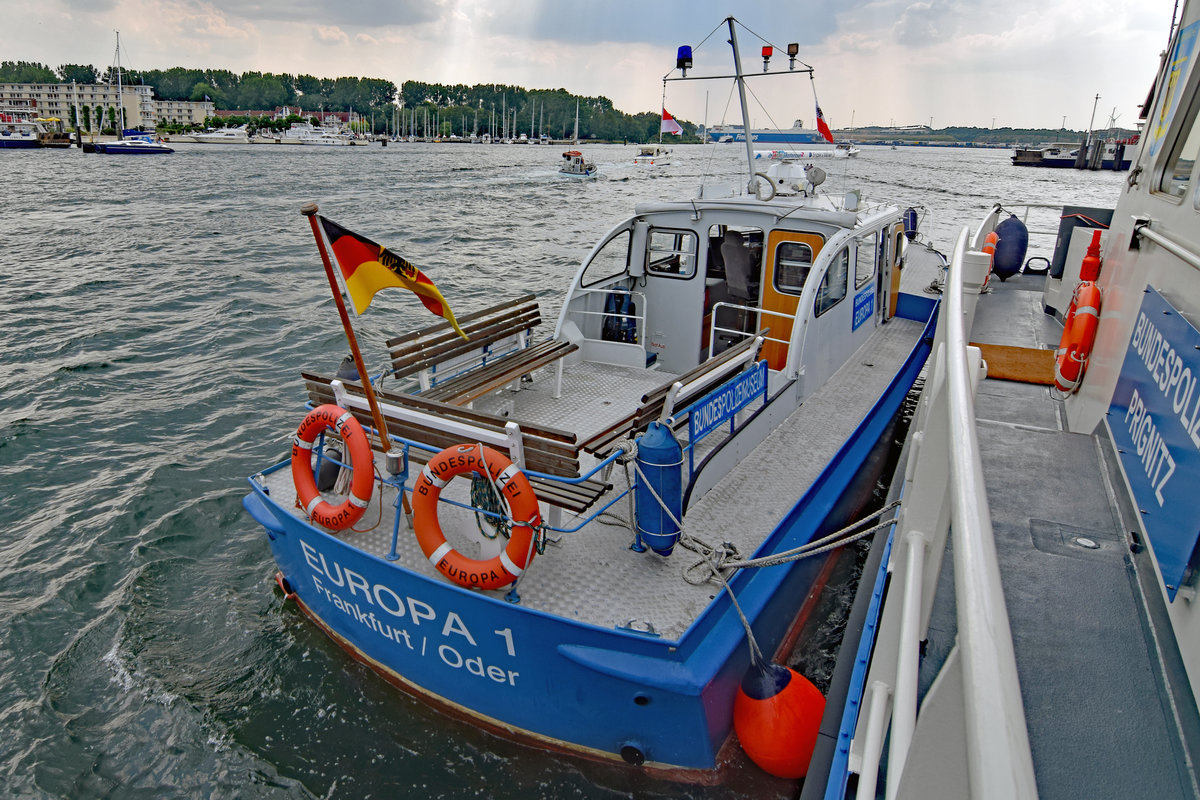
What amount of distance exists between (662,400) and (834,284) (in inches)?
122

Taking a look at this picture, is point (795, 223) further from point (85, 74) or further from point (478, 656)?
point (85, 74)

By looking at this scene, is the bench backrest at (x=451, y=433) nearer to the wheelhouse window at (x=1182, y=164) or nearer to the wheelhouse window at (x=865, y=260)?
the wheelhouse window at (x=1182, y=164)

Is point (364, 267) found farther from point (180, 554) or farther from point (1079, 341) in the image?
point (1079, 341)

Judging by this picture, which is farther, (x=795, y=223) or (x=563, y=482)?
(x=795, y=223)

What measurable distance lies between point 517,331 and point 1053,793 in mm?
6266

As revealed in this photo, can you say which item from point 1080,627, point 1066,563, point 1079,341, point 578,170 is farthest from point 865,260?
point 578,170

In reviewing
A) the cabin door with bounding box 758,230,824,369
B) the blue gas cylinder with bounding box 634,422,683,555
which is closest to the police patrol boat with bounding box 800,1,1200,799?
the blue gas cylinder with bounding box 634,422,683,555

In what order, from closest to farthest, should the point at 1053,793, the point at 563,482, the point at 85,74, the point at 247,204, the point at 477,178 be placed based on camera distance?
the point at 1053,793 → the point at 563,482 → the point at 247,204 → the point at 477,178 → the point at 85,74

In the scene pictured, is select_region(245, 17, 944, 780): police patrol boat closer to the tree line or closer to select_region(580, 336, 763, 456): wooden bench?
select_region(580, 336, 763, 456): wooden bench

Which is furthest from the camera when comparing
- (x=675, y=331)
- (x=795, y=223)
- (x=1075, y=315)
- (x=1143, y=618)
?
(x=675, y=331)

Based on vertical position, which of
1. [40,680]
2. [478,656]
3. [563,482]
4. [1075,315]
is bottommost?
[40,680]

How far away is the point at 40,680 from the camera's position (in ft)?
18.5

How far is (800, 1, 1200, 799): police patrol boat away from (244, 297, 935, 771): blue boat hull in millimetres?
656

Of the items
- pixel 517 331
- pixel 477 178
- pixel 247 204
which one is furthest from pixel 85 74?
pixel 517 331
